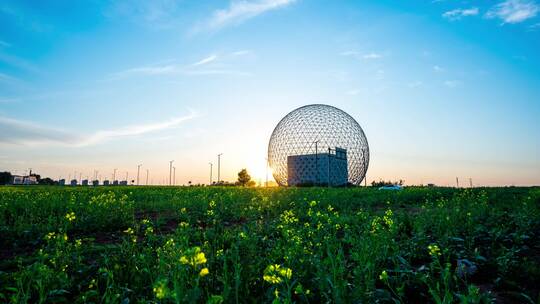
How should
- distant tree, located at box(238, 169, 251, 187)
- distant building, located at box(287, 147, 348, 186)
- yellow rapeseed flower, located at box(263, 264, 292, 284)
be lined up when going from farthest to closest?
distant tree, located at box(238, 169, 251, 187)
distant building, located at box(287, 147, 348, 186)
yellow rapeseed flower, located at box(263, 264, 292, 284)

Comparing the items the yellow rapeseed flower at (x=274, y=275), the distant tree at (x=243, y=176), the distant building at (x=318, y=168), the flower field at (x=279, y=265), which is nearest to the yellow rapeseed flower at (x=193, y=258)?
the flower field at (x=279, y=265)

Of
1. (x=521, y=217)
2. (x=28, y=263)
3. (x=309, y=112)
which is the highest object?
(x=309, y=112)

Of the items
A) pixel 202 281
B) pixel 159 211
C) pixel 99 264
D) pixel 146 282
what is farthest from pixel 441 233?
pixel 159 211

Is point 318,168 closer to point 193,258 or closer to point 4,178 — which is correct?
point 193,258

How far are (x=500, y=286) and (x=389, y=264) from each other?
3.71 ft

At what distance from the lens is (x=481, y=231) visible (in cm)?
564

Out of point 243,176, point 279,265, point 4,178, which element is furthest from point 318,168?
point 4,178

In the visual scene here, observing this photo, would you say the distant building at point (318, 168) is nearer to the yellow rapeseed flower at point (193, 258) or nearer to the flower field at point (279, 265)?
the flower field at point (279, 265)

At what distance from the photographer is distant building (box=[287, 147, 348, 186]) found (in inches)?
1892

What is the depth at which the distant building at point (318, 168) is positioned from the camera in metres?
48.1

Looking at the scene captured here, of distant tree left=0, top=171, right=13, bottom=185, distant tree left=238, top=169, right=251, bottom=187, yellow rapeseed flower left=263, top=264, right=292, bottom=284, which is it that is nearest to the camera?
yellow rapeseed flower left=263, top=264, right=292, bottom=284

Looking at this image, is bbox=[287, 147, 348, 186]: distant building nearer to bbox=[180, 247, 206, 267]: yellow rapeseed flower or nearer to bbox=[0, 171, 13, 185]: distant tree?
bbox=[180, 247, 206, 267]: yellow rapeseed flower

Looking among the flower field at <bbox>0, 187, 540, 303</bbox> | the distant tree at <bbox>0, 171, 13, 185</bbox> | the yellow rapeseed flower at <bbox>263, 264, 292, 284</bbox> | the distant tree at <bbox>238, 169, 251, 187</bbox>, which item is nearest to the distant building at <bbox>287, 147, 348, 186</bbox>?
the distant tree at <bbox>238, 169, 251, 187</bbox>

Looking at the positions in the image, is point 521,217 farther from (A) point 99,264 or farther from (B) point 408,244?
(A) point 99,264
